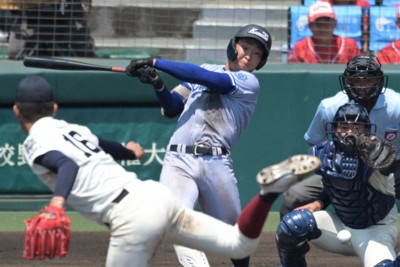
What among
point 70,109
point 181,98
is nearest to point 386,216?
point 181,98

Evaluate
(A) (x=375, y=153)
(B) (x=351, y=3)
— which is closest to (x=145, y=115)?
(B) (x=351, y=3)

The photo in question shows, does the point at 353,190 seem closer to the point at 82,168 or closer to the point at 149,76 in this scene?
the point at 149,76

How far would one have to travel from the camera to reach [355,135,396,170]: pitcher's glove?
5.33 m

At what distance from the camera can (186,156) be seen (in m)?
5.89

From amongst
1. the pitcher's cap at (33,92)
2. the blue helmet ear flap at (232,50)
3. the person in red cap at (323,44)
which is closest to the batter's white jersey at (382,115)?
the blue helmet ear flap at (232,50)

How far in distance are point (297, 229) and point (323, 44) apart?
14.4 ft

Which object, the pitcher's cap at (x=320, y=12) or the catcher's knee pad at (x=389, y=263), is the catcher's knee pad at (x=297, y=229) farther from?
the pitcher's cap at (x=320, y=12)

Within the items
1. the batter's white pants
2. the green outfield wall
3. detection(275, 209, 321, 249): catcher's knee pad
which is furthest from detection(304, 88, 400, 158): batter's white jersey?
the green outfield wall

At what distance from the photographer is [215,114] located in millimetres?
5922

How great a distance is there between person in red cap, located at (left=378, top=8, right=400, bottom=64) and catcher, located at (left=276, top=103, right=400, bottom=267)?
13.5 feet

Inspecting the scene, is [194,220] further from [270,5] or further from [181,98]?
[270,5]

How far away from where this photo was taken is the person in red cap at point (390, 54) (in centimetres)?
968

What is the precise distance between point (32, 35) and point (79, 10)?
0.51 metres

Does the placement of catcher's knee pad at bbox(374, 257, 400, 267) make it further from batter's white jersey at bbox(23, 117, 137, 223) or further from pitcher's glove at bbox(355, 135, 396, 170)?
batter's white jersey at bbox(23, 117, 137, 223)
